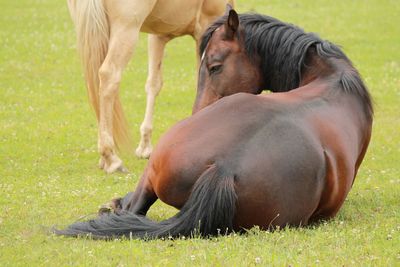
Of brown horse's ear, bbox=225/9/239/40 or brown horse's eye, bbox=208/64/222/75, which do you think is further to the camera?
brown horse's eye, bbox=208/64/222/75

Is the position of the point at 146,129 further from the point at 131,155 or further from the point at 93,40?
the point at 93,40

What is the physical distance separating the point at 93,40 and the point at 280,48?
3.09 m

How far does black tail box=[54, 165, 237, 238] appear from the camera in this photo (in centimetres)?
589

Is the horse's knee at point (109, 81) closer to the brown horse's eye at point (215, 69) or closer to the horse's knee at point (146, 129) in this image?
the horse's knee at point (146, 129)

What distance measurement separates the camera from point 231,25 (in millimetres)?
7605

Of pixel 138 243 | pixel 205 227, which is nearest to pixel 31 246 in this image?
pixel 138 243

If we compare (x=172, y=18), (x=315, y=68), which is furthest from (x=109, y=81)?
(x=315, y=68)

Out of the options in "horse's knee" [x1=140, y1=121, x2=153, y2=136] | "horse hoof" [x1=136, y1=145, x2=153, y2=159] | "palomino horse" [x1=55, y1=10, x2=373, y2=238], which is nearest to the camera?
"palomino horse" [x1=55, y1=10, x2=373, y2=238]

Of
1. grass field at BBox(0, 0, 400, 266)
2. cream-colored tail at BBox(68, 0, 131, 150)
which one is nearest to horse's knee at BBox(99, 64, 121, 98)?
cream-colored tail at BBox(68, 0, 131, 150)

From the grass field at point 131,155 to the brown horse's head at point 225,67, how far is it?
1.14 meters

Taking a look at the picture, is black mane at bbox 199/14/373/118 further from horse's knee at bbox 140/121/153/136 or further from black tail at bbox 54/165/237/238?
horse's knee at bbox 140/121/153/136

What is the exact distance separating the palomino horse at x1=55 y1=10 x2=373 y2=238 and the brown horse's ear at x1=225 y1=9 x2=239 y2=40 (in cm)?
82

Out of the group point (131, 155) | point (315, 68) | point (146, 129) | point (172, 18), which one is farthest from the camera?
point (146, 129)

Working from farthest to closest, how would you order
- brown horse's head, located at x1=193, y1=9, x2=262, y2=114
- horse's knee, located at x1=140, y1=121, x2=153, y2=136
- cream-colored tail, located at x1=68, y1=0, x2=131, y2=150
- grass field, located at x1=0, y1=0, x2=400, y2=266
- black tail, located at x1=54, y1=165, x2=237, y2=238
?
horse's knee, located at x1=140, y1=121, x2=153, y2=136 < cream-colored tail, located at x1=68, y1=0, x2=131, y2=150 < brown horse's head, located at x1=193, y1=9, x2=262, y2=114 < black tail, located at x1=54, y1=165, x2=237, y2=238 < grass field, located at x1=0, y1=0, x2=400, y2=266
